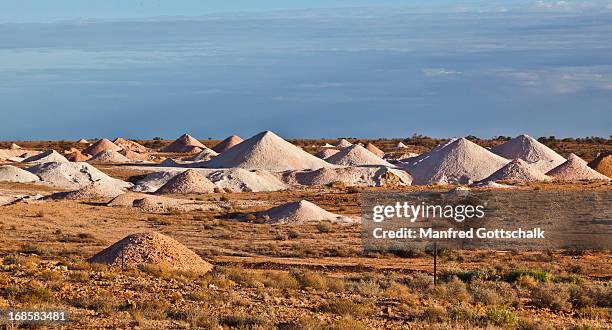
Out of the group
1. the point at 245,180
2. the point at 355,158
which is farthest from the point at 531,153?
the point at 245,180

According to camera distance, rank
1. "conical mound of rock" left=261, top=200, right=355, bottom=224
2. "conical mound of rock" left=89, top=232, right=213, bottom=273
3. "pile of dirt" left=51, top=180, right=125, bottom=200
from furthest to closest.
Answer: "pile of dirt" left=51, top=180, right=125, bottom=200, "conical mound of rock" left=261, top=200, right=355, bottom=224, "conical mound of rock" left=89, top=232, right=213, bottom=273

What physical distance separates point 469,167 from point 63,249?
35724 millimetres

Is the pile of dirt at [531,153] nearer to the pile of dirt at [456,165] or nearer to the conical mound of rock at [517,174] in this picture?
the pile of dirt at [456,165]

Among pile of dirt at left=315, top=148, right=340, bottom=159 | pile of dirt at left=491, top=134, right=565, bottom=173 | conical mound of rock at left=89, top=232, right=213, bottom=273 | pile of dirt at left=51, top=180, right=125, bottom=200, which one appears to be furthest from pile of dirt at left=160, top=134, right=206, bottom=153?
conical mound of rock at left=89, top=232, right=213, bottom=273

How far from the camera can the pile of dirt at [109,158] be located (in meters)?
74.5

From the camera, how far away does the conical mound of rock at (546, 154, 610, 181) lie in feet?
184

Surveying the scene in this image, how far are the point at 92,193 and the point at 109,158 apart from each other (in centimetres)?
2962

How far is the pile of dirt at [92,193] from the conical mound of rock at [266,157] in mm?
13288

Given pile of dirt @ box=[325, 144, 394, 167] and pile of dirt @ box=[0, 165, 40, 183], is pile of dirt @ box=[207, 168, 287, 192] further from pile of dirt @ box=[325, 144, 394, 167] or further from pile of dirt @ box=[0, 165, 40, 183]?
pile of dirt @ box=[325, 144, 394, 167]

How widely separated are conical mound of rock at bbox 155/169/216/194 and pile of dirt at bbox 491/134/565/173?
2177 centimetres

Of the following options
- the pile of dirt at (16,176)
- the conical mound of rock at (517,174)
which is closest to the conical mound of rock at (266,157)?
the conical mound of rock at (517,174)

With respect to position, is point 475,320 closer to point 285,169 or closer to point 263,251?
point 263,251

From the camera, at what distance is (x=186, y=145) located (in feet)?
313

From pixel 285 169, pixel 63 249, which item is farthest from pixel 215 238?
pixel 285 169
